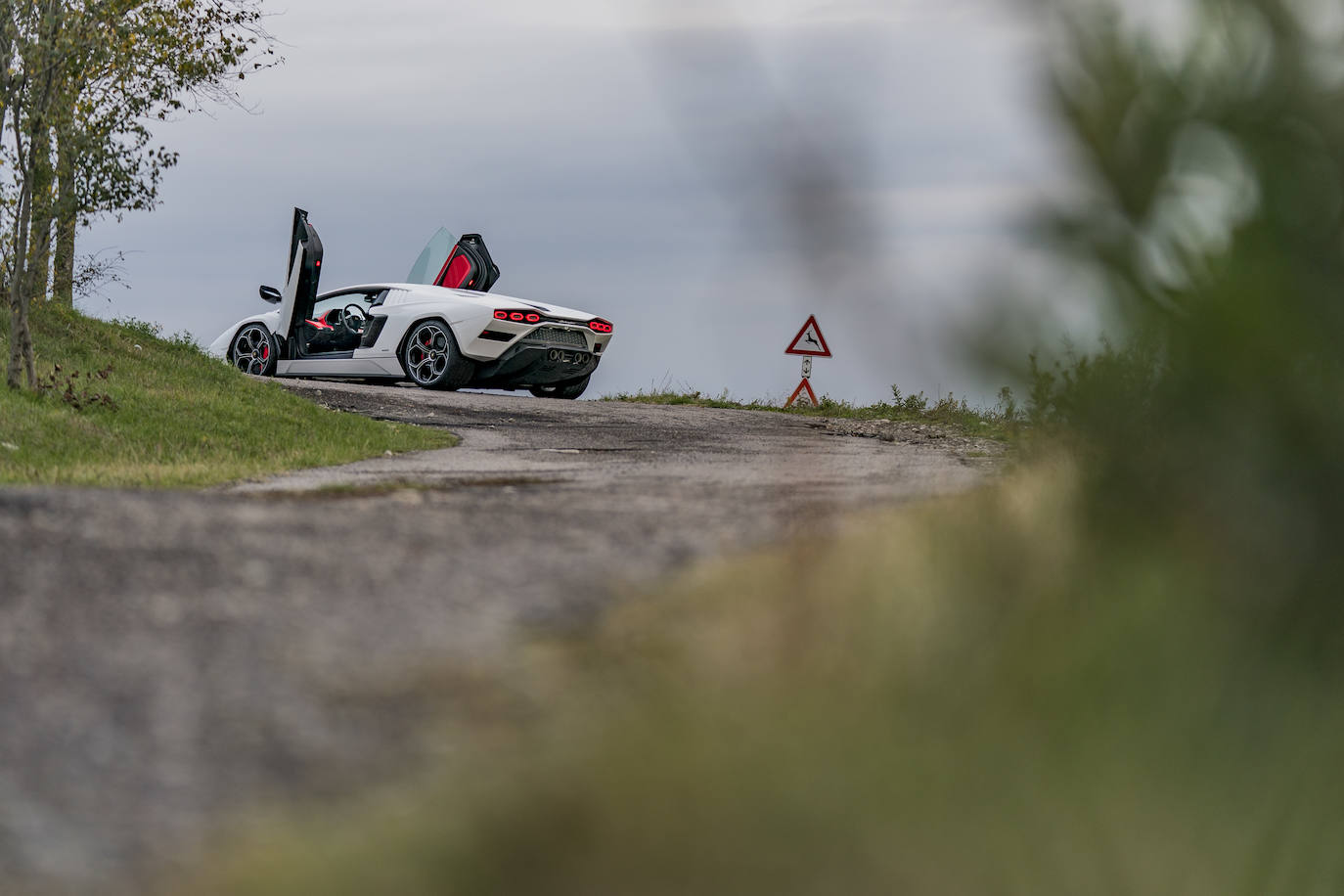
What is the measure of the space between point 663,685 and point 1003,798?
1.70 ft

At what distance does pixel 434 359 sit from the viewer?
1327 cm

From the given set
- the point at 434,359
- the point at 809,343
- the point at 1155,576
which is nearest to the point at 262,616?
the point at 809,343

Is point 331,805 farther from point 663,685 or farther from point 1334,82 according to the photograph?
point 1334,82

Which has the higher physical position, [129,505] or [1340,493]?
[1340,493]

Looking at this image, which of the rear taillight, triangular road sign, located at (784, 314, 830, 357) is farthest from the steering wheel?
triangular road sign, located at (784, 314, 830, 357)

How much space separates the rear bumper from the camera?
43.0ft

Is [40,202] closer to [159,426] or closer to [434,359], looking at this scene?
[159,426]

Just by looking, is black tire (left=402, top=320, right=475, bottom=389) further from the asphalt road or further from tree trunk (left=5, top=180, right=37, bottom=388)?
the asphalt road

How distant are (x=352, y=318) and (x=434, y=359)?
1.76 meters

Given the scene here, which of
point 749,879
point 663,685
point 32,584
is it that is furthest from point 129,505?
point 749,879

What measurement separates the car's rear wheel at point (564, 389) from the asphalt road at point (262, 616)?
1060 cm

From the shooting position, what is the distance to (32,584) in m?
2.39

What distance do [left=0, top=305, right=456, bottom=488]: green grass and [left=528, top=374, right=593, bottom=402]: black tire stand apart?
11.5ft

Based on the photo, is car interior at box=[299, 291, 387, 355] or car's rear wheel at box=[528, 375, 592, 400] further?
car's rear wheel at box=[528, 375, 592, 400]
